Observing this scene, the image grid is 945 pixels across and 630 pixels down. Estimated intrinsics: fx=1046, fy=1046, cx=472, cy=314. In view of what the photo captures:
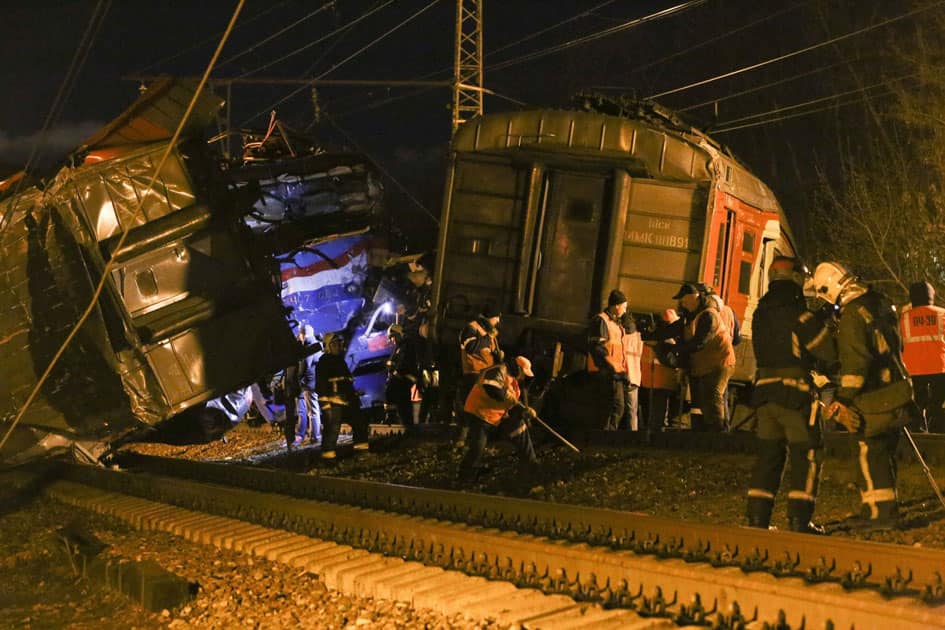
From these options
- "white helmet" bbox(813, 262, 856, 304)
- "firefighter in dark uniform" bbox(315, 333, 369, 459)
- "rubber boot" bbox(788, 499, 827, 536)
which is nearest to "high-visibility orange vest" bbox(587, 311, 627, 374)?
"firefighter in dark uniform" bbox(315, 333, 369, 459)

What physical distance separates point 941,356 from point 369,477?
20.2 feet

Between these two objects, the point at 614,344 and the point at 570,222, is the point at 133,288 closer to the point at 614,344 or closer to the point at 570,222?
the point at 570,222

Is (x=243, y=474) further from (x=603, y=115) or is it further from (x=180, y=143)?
(x=603, y=115)

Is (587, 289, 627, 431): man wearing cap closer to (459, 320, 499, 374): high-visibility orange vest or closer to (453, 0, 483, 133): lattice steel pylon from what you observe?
(459, 320, 499, 374): high-visibility orange vest

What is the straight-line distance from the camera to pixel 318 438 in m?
16.2

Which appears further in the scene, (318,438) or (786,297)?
(318,438)

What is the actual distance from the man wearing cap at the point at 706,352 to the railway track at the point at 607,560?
2941mm

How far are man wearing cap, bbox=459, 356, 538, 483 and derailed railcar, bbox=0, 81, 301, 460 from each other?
339cm

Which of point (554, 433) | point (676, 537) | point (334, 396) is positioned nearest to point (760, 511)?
point (676, 537)

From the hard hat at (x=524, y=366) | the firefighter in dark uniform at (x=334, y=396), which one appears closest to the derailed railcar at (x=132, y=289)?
the firefighter in dark uniform at (x=334, y=396)

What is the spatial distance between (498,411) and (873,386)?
3.82 metres

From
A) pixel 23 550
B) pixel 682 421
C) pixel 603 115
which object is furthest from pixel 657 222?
pixel 23 550

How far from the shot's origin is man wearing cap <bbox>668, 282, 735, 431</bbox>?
9.91 meters

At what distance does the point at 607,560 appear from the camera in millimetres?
5941
